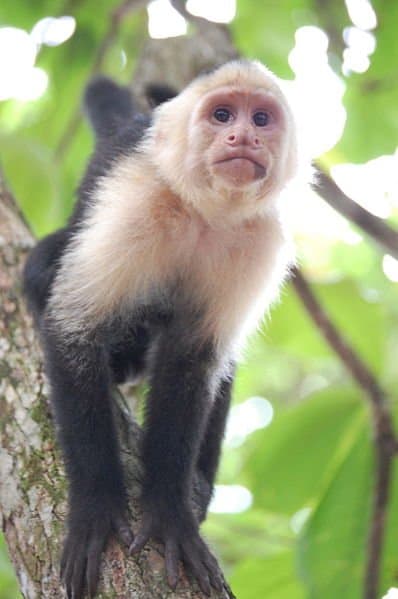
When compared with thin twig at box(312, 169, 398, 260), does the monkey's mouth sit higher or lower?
higher

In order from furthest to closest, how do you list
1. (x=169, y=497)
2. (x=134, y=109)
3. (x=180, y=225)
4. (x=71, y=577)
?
(x=134, y=109) → (x=180, y=225) → (x=169, y=497) → (x=71, y=577)

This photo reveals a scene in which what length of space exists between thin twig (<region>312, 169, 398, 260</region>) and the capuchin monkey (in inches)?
6.0

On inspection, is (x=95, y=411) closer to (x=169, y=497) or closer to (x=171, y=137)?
(x=169, y=497)

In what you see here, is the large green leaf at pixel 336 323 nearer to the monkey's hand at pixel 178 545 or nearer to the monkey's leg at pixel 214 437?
the monkey's leg at pixel 214 437

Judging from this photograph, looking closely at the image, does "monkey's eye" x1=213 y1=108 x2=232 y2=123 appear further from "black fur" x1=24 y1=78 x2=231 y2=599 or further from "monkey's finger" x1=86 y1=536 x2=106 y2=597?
"monkey's finger" x1=86 y1=536 x2=106 y2=597

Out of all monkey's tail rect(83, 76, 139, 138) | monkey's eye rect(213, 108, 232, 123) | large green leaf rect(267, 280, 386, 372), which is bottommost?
large green leaf rect(267, 280, 386, 372)

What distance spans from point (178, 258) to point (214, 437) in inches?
24.5

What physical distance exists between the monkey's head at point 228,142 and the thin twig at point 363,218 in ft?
0.50

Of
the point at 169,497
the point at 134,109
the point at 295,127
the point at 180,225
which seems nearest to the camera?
the point at 169,497

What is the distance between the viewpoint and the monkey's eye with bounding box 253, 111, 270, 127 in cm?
283

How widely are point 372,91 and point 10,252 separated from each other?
1.96 m

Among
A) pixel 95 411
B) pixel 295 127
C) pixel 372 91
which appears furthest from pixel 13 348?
pixel 372 91

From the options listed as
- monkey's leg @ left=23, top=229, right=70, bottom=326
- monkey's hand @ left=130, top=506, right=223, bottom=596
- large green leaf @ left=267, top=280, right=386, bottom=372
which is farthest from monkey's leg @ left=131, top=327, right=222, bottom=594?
large green leaf @ left=267, top=280, right=386, bottom=372

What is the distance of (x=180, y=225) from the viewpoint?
278cm
